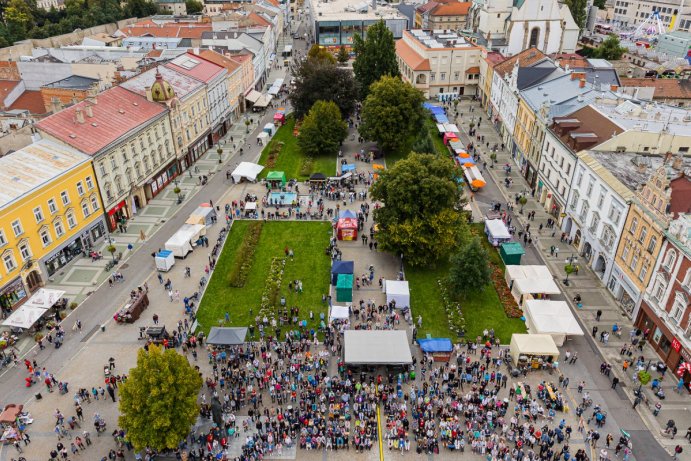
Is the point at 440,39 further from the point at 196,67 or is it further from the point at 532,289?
the point at 532,289

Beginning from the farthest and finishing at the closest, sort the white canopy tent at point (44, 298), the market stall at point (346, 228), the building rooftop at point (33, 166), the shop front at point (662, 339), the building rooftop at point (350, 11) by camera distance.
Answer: the building rooftop at point (350, 11)
the market stall at point (346, 228)
the building rooftop at point (33, 166)
the white canopy tent at point (44, 298)
the shop front at point (662, 339)

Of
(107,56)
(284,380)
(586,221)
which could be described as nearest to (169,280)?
(284,380)

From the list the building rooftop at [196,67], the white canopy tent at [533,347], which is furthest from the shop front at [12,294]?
the white canopy tent at [533,347]

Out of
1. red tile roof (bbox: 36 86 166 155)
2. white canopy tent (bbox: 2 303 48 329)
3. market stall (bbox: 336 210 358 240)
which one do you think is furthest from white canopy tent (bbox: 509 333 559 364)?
red tile roof (bbox: 36 86 166 155)

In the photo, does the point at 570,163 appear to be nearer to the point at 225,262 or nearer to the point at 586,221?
the point at 586,221

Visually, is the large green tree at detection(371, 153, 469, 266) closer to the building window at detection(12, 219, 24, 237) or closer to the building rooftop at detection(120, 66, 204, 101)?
the building window at detection(12, 219, 24, 237)

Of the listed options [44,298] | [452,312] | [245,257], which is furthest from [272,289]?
[44,298]

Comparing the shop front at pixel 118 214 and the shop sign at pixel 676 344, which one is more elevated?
the shop sign at pixel 676 344

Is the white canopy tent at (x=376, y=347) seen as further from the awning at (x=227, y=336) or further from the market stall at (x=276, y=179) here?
the market stall at (x=276, y=179)
